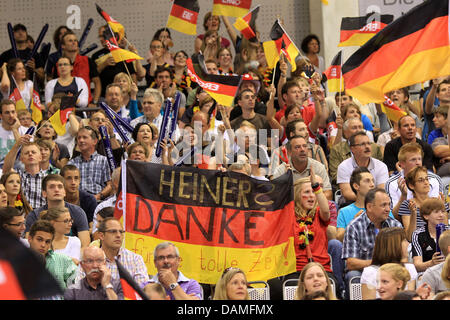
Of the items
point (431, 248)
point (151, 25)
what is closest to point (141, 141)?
point (431, 248)

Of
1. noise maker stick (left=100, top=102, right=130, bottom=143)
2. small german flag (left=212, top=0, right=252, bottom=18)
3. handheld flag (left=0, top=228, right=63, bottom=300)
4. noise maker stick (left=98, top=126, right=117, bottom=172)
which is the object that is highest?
small german flag (left=212, top=0, right=252, bottom=18)

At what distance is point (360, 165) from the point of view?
12.0 meters

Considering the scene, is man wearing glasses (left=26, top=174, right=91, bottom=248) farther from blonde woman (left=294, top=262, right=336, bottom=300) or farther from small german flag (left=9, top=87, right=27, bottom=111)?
small german flag (left=9, top=87, right=27, bottom=111)

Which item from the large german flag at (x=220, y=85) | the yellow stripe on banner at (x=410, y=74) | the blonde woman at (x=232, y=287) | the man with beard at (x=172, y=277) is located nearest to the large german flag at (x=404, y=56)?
the yellow stripe on banner at (x=410, y=74)

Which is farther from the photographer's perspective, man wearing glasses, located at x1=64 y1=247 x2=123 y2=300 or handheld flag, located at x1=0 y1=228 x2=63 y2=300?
man wearing glasses, located at x1=64 y1=247 x2=123 y2=300

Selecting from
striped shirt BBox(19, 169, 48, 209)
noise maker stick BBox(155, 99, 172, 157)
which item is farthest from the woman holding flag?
noise maker stick BBox(155, 99, 172, 157)

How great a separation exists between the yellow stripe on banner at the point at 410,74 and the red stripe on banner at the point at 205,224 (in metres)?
1.71

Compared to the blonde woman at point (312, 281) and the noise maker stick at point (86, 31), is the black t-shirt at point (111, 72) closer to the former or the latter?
the noise maker stick at point (86, 31)

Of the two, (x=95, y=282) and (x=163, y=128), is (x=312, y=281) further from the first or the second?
(x=163, y=128)

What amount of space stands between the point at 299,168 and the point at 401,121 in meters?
1.74

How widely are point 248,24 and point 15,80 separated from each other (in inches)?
147

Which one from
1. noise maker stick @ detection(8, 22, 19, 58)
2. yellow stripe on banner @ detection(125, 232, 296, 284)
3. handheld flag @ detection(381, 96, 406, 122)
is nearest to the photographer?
yellow stripe on banner @ detection(125, 232, 296, 284)

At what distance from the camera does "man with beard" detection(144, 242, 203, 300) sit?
27.9 ft

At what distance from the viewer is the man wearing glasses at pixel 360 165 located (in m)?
11.9
